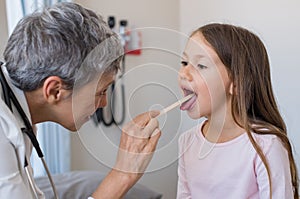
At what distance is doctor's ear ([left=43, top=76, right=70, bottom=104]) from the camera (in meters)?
0.93

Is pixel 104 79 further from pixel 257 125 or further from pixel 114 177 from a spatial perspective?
pixel 257 125

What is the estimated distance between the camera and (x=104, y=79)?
1.01m

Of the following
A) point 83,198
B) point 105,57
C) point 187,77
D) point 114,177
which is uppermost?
point 105,57

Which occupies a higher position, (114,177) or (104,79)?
(104,79)

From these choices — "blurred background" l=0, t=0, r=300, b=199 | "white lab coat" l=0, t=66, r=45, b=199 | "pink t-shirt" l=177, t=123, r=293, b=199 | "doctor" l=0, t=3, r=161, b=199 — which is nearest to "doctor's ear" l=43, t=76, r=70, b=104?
"doctor" l=0, t=3, r=161, b=199

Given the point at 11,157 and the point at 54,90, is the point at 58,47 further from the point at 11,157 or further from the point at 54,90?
the point at 11,157

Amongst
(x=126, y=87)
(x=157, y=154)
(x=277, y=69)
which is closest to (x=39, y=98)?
(x=157, y=154)

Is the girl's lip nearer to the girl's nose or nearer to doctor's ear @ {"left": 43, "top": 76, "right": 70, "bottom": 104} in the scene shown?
the girl's nose

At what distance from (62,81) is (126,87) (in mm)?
482

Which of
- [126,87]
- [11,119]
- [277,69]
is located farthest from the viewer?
[277,69]

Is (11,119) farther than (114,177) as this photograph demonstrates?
No

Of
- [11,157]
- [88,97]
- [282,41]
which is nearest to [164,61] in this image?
[88,97]

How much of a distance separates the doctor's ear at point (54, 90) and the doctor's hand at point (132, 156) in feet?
0.65

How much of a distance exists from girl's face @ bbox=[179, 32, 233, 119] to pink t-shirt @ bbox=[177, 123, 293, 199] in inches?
5.0
